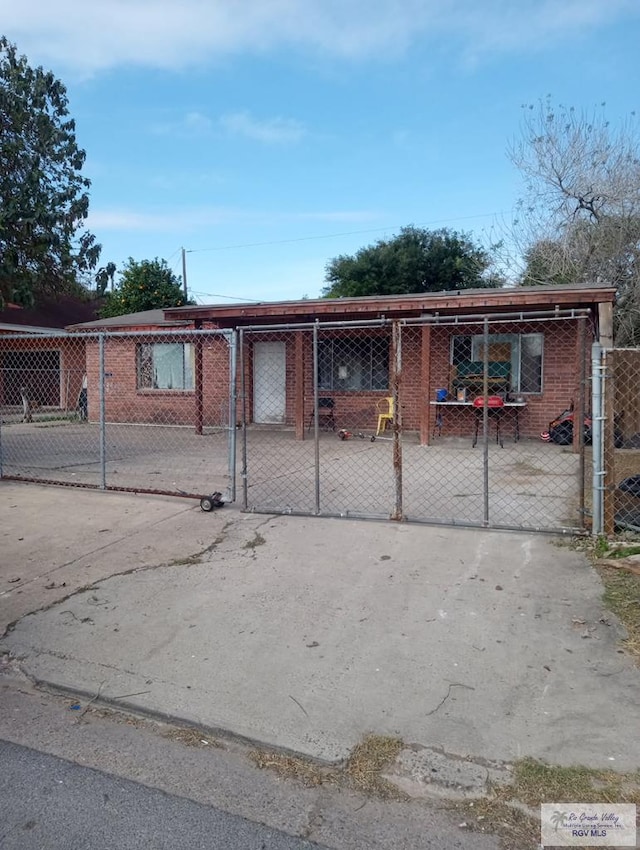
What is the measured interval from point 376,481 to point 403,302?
4.78 metres

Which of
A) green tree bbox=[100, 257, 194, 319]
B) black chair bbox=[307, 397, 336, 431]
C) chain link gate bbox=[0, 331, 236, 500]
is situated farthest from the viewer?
green tree bbox=[100, 257, 194, 319]

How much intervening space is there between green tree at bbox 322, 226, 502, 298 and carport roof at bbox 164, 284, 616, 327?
1359 cm

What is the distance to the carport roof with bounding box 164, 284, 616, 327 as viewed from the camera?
427 inches

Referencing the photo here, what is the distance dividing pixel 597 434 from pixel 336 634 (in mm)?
2854

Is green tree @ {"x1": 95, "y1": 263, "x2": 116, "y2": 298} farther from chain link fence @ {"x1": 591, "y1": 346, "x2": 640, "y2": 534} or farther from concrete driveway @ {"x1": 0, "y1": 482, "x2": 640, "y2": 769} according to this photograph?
chain link fence @ {"x1": 591, "y1": 346, "x2": 640, "y2": 534}

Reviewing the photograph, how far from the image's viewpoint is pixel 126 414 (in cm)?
1761

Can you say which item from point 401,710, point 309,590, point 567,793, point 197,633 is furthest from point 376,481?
point 567,793

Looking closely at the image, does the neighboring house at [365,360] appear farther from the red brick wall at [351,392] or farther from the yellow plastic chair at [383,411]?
the yellow plastic chair at [383,411]

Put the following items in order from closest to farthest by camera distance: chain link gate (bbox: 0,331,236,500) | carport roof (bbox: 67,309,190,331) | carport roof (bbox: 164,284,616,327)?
1. chain link gate (bbox: 0,331,236,500)
2. carport roof (bbox: 164,284,616,327)
3. carport roof (bbox: 67,309,190,331)

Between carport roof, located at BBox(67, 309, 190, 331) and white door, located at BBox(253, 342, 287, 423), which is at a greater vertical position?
carport roof, located at BBox(67, 309, 190, 331)

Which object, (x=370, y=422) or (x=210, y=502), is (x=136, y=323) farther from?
(x=210, y=502)

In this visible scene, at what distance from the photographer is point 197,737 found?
2949 millimetres

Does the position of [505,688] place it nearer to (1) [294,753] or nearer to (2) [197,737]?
(1) [294,753]

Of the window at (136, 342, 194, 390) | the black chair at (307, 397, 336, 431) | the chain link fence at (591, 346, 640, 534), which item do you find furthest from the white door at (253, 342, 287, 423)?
the chain link fence at (591, 346, 640, 534)
